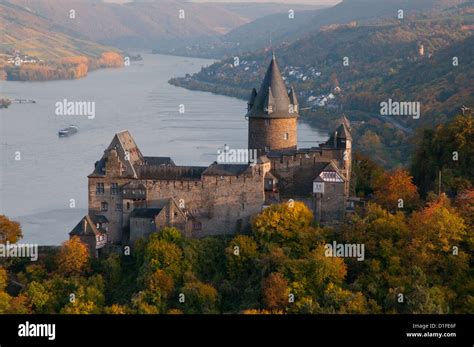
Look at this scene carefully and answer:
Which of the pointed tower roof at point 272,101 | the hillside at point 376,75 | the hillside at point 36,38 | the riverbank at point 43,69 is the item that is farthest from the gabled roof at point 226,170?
the hillside at point 36,38

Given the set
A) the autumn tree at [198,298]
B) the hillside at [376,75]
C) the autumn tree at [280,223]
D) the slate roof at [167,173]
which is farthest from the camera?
the hillside at [376,75]

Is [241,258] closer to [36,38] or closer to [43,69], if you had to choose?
[43,69]
